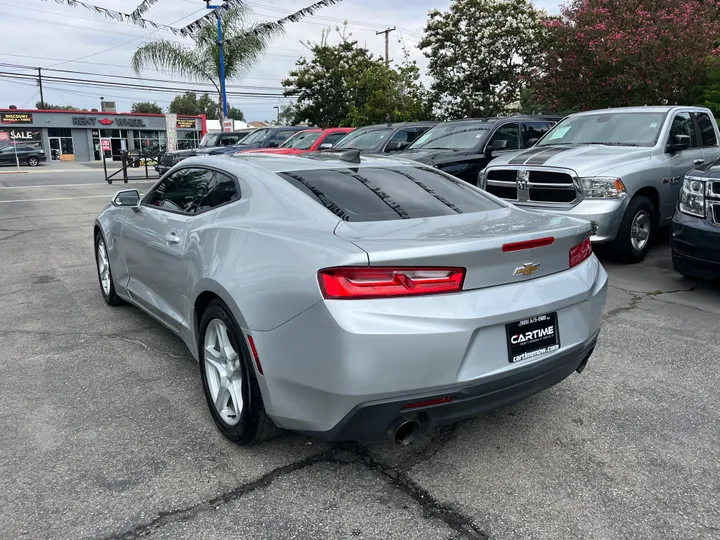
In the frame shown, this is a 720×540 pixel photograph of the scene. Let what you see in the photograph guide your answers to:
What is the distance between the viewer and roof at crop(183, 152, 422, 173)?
3664mm

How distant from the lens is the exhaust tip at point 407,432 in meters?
2.64

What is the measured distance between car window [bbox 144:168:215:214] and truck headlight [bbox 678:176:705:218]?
4.51m

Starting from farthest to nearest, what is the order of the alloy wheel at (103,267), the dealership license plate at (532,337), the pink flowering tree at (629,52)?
1. the pink flowering tree at (629,52)
2. the alloy wheel at (103,267)
3. the dealership license plate at (532,337)

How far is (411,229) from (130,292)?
2857 millimetres

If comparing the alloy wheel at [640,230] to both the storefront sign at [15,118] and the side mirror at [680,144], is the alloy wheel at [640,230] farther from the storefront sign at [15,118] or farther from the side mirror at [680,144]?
the storefront sign at [15,118]

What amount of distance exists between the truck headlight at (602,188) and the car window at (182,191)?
4.55 m

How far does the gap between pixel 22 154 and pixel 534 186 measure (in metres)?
43.1

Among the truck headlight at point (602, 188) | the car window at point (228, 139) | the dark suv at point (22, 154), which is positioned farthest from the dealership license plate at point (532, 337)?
the dark suv at point (22, 154)

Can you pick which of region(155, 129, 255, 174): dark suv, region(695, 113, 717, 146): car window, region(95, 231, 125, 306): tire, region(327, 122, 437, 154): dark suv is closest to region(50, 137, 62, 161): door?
region(155, 129, 255, 174): dark suv

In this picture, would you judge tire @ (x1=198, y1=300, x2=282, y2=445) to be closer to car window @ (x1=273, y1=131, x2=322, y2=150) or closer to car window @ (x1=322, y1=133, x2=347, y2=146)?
car window @ (x1=273, y1=131, x2=322, y2=150)

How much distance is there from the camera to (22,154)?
4178 centimetres

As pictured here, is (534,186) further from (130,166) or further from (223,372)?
(130,166)

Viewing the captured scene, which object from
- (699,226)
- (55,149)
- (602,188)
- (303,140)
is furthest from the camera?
(55,149)

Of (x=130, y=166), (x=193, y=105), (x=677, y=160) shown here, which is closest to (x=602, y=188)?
(x=677, y=160)
